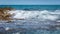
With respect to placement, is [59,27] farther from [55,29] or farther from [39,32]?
[39,32]

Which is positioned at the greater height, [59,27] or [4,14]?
[4,14]

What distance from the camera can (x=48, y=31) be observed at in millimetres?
1129

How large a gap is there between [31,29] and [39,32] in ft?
0.26

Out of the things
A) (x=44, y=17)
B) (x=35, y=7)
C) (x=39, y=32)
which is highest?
(x=35, y=7)

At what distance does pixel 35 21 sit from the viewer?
1125 millimetres

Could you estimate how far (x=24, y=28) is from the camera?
1132 mm

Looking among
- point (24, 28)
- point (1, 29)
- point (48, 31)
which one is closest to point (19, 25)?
point (24, 28)

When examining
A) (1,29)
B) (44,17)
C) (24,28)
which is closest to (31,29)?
(24,28)

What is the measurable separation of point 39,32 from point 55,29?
154 millimetres

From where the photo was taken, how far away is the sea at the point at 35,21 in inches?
44.3

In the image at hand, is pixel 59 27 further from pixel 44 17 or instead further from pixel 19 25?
pixel 19 25

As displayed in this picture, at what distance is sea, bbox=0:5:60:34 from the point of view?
1125mm
